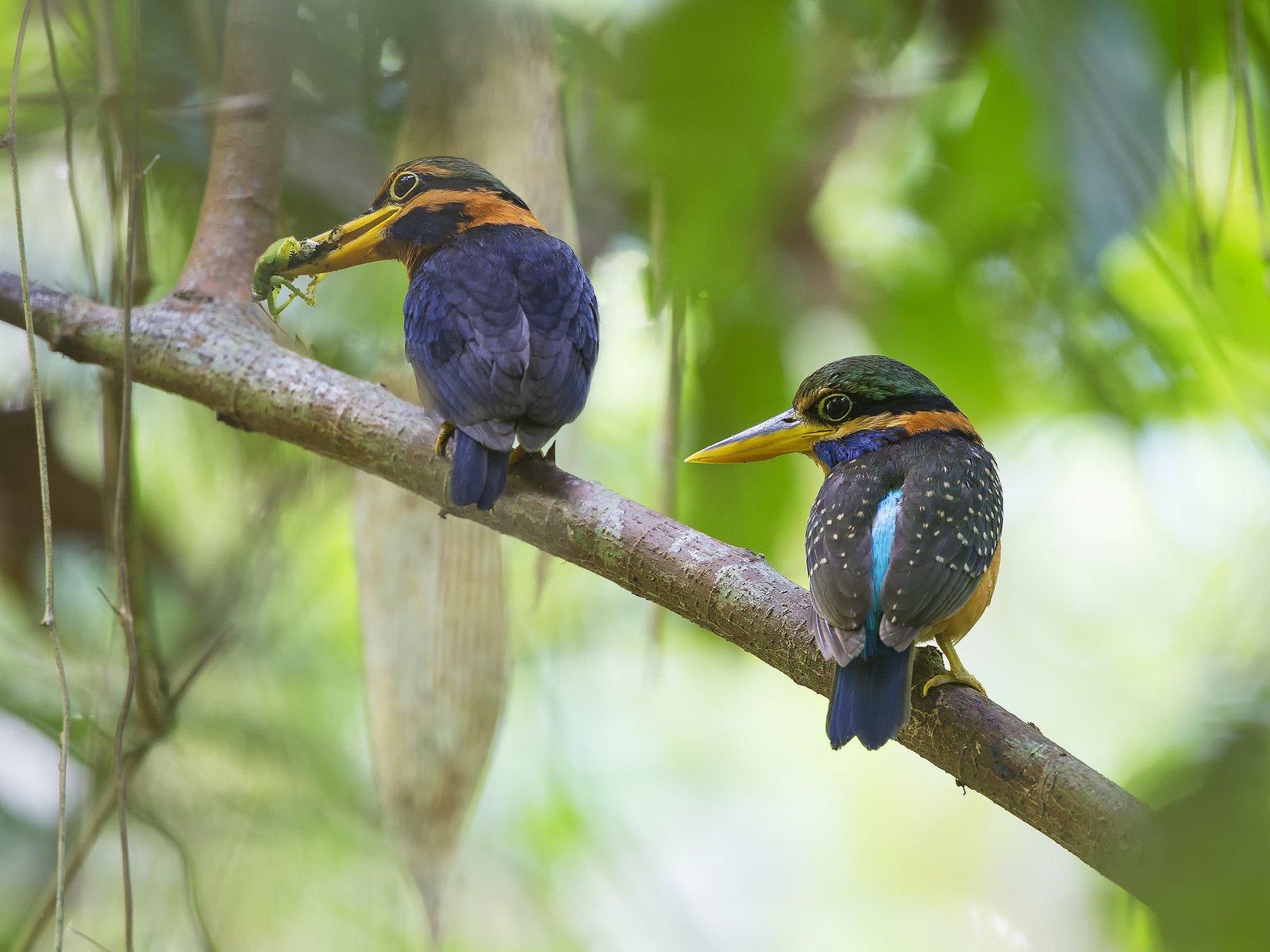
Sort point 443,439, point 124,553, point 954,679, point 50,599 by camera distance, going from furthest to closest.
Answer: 1. point 443,439
2. point 124,553
3. point 954,679
4. point 50,599

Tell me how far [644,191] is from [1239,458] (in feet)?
4.65

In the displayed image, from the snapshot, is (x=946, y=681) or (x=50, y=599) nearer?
(x=50, y=599)

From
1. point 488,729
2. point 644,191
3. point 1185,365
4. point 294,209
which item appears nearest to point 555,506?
point 488,729

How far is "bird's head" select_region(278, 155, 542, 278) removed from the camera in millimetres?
1580

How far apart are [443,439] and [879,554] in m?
0.62

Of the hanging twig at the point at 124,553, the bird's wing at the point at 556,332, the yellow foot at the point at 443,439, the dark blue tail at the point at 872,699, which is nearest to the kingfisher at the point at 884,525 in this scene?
the dark blue tail at the point at 872,699

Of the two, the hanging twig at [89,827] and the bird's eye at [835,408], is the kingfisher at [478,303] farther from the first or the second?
the hanging twig at [89,827]

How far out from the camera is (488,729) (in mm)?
1572

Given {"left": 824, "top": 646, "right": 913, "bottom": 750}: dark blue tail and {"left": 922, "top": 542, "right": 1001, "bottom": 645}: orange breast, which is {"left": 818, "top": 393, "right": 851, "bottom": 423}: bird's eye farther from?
{"left": 824, "top": 646, "right": 913, "bottom": 750}: dark blue tail

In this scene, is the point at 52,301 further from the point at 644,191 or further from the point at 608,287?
the point at 644,191

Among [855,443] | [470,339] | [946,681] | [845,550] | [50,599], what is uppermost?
[855,443]

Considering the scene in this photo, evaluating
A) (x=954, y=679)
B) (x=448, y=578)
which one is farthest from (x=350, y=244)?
(x=954, y=679)

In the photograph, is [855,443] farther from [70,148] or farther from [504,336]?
[70,148]

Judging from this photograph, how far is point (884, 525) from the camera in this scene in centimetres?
148
